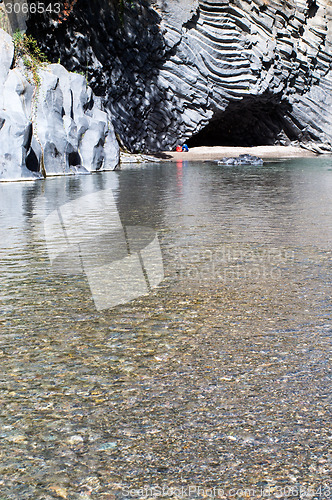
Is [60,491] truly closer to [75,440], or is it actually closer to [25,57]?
[75,440]

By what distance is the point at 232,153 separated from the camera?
3061 centimetres

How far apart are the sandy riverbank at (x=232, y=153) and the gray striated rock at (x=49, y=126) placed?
26.3 ft

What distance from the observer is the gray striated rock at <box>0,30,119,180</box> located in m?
15.2

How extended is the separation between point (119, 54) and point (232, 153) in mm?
8326

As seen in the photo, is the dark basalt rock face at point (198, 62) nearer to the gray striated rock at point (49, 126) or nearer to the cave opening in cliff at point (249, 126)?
the cave opening in cliff at point (249, 126)

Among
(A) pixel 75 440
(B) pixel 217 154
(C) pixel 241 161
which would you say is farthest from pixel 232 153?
(A) pixel 75 440

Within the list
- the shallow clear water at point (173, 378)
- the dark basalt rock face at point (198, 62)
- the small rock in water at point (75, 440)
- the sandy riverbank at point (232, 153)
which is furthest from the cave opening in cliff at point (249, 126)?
the small rock in water at point (75, 440)

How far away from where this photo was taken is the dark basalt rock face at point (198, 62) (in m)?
26.1

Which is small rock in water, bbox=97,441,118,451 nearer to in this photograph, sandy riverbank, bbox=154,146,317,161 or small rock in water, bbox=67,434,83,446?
small rock in water, bbox=67,434,83,446

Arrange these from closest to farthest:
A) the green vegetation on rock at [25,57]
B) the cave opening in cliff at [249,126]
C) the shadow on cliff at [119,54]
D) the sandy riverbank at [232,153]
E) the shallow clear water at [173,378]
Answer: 1. the shallow clear water at [173,378]
2. the green vegetation on rock at [25,57]
3. the shadow on cliff at [119,54]
4. the sandy riverbank at [232,153]
5. the cave opening in cliff at [249,126]

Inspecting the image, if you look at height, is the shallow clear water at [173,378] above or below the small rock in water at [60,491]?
above

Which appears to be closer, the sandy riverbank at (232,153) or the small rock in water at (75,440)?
the small rock in water at (75,440)

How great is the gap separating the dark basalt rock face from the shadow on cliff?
2.0 inches

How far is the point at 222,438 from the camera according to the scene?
7.11ft
